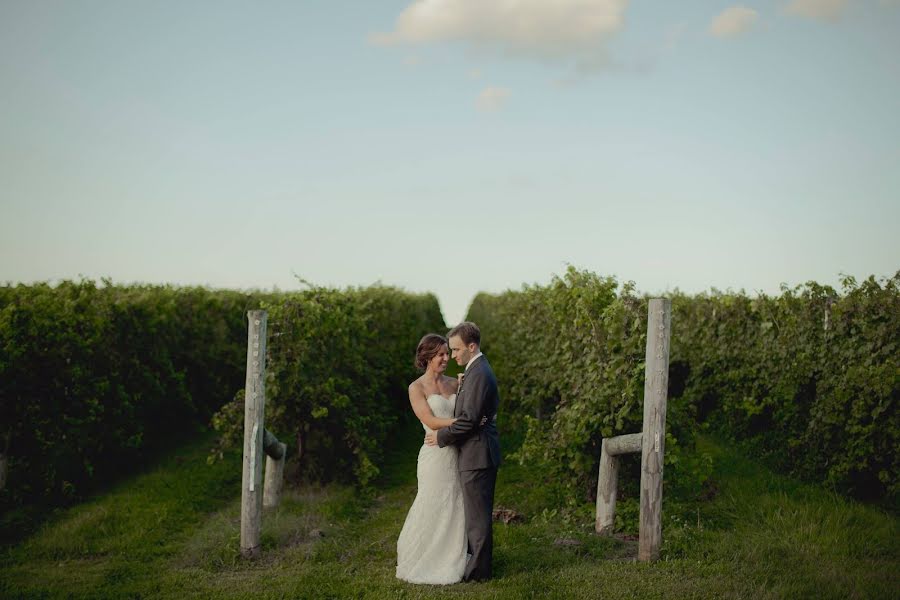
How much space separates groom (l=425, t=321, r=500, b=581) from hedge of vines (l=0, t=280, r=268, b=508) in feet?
19.6

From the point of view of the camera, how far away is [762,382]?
11820 millimetres

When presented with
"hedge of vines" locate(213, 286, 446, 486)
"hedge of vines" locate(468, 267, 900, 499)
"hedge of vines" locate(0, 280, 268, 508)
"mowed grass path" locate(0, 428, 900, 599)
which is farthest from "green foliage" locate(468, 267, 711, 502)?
"hedge of vines" locate(0, 280, 268, 508)

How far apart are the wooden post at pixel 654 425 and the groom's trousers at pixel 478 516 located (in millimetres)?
1582

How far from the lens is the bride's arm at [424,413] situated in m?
6.78

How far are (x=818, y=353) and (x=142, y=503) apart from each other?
9.15 meters

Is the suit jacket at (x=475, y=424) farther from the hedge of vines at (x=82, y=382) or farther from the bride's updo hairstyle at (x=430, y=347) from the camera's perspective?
the hedge of vines at (x=82, y=382)

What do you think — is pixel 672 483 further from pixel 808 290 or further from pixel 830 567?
pixel 808 290

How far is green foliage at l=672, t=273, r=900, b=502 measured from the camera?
9.20 metres

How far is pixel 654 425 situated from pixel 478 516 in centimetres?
189

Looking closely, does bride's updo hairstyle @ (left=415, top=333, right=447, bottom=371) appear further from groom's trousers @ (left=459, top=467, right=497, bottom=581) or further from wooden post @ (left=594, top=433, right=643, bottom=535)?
wooden post @ (left=594, top=433, right=643, bottom=535)

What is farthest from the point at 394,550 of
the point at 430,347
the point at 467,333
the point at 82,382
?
the point at 82,382

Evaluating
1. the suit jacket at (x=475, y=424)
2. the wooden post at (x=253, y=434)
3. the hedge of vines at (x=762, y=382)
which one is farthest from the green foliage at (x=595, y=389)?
the wooden post at (x=253, y=434)

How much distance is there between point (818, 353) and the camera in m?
10.4

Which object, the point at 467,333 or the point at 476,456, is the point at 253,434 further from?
the point at 467,333
